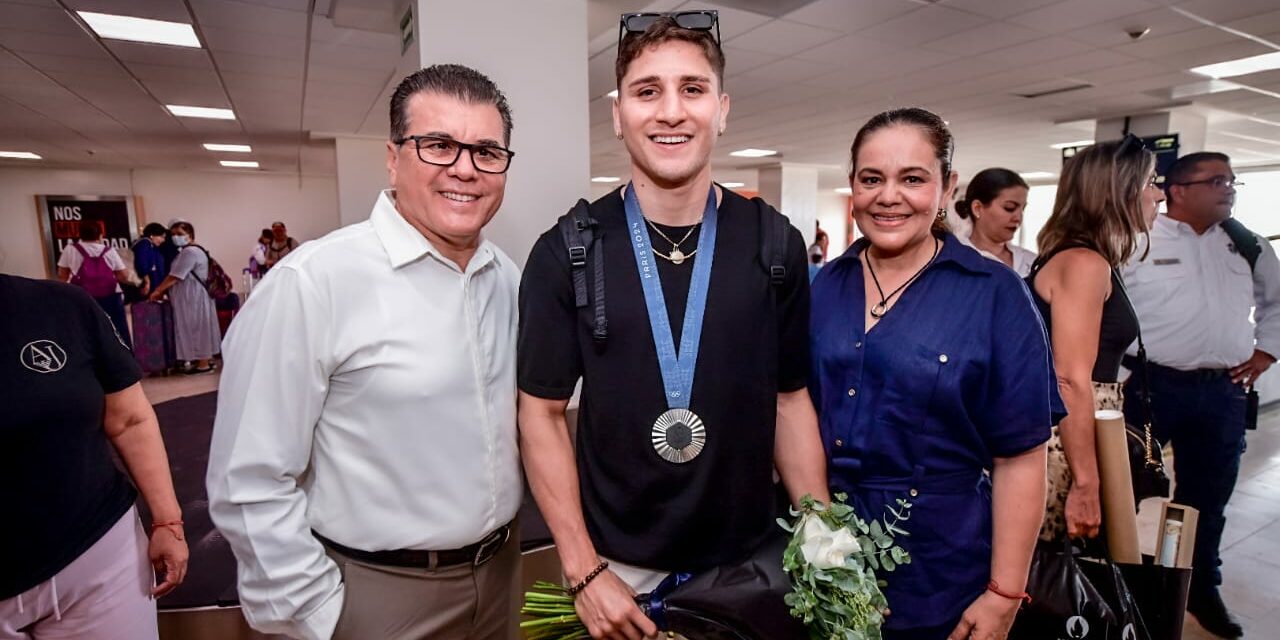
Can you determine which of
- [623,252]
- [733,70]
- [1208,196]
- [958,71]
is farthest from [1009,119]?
[623,252]

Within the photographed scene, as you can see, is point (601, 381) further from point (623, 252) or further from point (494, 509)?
point (494, 509)

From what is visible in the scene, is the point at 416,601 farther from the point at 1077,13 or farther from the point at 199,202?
the point at 199,202

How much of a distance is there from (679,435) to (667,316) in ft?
0.79

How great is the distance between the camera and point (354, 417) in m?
1.38

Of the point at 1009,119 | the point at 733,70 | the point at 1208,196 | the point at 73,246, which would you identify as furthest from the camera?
the point at 1009,119

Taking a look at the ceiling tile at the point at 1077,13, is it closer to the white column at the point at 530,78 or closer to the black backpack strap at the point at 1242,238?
the black backpack strap at the point at 1242,238

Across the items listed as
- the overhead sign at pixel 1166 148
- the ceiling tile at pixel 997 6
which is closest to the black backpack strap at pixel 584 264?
the ceiling tile at pixel 997 6

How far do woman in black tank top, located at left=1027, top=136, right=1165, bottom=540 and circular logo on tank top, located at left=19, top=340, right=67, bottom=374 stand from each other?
2667 millimetres

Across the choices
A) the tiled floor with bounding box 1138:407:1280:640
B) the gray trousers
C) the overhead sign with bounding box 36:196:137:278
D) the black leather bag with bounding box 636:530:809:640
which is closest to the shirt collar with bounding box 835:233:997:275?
the black leather bag with bounding box 636:530:809:640

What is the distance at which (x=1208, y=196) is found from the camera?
3047 mm

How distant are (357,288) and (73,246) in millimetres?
8475

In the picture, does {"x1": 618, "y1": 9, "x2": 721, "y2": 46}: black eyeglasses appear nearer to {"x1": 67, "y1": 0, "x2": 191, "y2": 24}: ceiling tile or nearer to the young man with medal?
the young man with medal

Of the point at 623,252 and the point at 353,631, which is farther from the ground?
the point at 623,252

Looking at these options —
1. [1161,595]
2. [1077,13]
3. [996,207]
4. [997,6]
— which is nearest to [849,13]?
[997,6]
